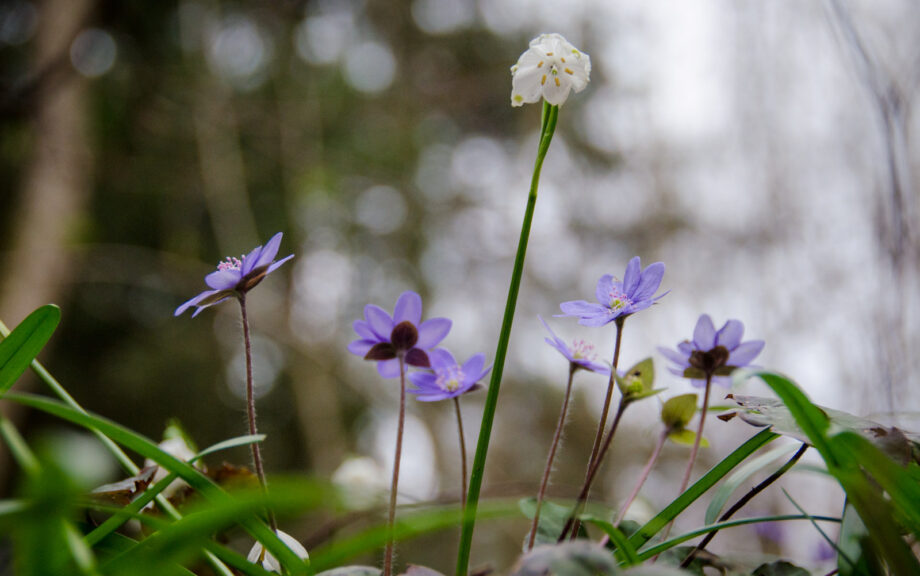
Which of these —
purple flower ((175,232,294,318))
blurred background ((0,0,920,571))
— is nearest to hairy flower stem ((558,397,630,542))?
purple flower ((175,232,294,318))

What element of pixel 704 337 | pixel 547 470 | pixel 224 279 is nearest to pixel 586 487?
pixel 547 470

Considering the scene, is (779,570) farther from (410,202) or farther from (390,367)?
(410,202)

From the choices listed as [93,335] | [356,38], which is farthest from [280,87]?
[93,335]

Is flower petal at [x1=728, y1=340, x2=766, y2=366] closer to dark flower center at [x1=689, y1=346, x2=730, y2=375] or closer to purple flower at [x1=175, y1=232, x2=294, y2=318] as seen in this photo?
dark flower center at [x1=689, y1=346, x2=730, y2=375]

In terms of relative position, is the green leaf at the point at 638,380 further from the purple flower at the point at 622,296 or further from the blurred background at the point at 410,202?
the blurred background at the point at 410,202

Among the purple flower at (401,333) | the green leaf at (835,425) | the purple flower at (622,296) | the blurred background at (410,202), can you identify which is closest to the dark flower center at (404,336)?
the purple flower at (401,333)

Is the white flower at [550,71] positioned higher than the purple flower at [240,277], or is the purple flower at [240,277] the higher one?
the white flower at [550,71]

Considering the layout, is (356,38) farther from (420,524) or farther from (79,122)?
(420,524)
